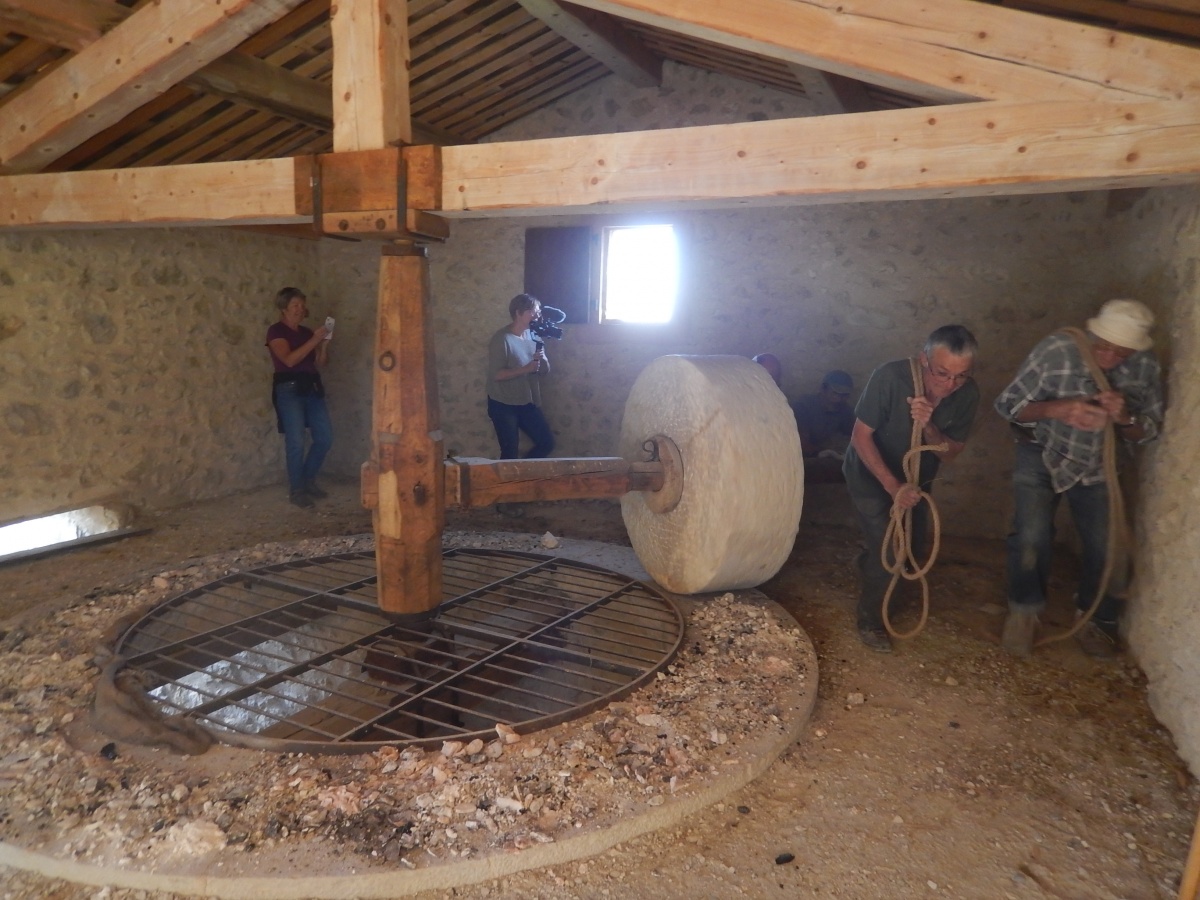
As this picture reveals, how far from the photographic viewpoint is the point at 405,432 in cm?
292

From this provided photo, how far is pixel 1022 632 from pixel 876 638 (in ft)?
2.10

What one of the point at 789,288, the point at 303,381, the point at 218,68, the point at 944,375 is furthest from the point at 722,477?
the point at 303,381

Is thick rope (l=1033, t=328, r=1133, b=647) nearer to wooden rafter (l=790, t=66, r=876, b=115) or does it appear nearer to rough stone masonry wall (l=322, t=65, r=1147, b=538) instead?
rough stone masonry wall (l=322, t=65, r=1147, b=538)

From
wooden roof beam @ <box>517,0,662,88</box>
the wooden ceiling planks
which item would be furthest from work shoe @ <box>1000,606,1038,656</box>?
wooden roof beam @ <box>517,0,662,88</box>

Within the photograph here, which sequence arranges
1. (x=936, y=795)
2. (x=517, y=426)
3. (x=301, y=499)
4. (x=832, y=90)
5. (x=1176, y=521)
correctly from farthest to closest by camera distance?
(x=517, y=426), (x=301, y=499), (x=832, y=90), (x=1176, y=521), (x=936, y=795)

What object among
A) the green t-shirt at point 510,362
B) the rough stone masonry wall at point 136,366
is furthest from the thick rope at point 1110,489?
the rough stone masonry wall at point 136,366

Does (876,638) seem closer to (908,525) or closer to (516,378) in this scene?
(908,525)

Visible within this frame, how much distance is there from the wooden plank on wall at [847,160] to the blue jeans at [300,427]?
11.1 ft

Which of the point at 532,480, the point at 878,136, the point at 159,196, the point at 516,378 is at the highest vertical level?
A: the point at 878,136

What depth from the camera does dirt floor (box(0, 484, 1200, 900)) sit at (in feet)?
6.52

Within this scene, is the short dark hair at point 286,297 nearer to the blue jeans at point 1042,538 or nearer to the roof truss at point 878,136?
the roof truss at point 878,136

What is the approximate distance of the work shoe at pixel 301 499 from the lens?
588cm

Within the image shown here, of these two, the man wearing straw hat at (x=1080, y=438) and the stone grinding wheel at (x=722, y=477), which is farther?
the stone grinding wheel at (x=722, y=477)

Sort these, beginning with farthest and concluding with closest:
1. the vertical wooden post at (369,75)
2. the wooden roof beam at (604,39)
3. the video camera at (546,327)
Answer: the video camera at (546,327) → the wooden roof beam at (604,39) → the vertical wooden post at (369,75)
